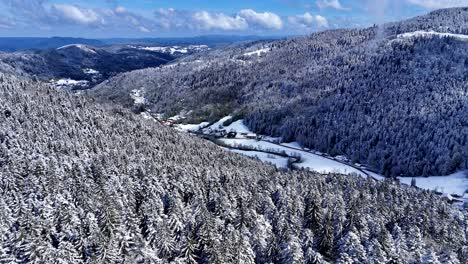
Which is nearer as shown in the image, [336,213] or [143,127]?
[336,213]

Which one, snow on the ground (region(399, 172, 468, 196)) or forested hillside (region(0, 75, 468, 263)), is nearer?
forested hillside (region(0, 75, 468, 263))

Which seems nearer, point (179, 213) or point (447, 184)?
point (179, 213)

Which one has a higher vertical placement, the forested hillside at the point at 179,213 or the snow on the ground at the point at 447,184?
the forested hillside at the point at 179,213

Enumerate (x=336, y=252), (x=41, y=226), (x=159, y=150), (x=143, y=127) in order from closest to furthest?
(x=41, y=226)
(x=336, y=252)
(x=159, y=150)
(x=143, y=127)

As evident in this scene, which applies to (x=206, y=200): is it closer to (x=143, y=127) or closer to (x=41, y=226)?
(x=41, y=226)

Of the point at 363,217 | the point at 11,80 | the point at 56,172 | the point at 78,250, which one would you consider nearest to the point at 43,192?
the point at 56,172
